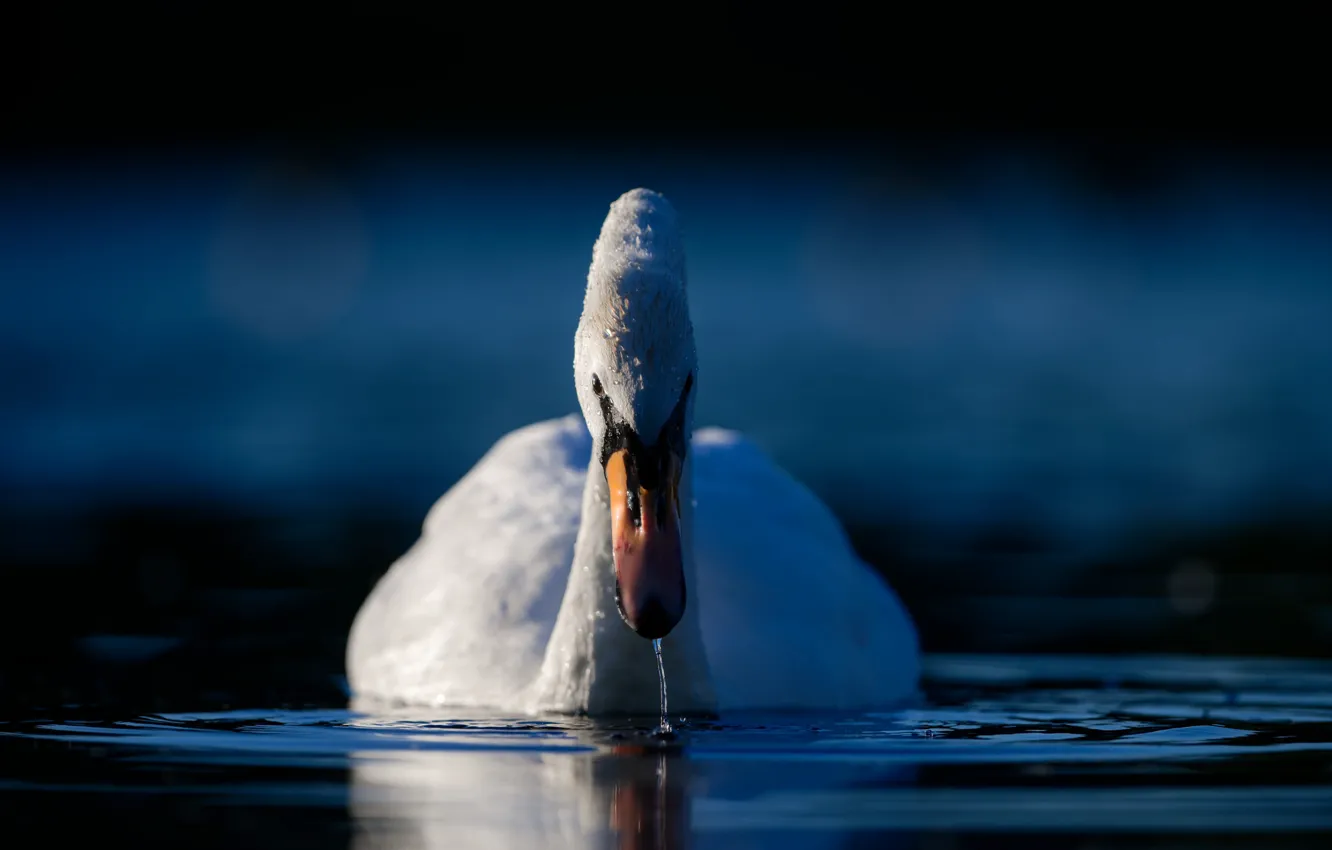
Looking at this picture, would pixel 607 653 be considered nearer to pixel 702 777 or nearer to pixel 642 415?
pixel 642 415

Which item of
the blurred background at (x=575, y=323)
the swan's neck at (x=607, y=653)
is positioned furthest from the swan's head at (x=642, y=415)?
the blurred background at (x=575, y=323)

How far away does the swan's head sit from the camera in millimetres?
6832

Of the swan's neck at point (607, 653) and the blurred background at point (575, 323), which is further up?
the blurred background at point (575, 323)

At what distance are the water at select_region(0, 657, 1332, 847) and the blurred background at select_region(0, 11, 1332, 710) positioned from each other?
1367mm

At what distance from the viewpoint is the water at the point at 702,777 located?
561 cm

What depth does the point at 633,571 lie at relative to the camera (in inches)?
270

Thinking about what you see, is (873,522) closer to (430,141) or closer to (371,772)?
(371,772)

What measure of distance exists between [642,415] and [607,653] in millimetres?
1224

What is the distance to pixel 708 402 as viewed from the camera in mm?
23062

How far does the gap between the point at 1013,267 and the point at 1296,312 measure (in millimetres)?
10490

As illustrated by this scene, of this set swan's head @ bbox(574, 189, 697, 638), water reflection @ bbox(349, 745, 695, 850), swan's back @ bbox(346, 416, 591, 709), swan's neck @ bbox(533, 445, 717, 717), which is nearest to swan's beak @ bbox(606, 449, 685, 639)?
swan's head @ bbox(574, 189, 697, 638)

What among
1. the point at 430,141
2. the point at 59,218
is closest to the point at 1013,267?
the point at 430,141

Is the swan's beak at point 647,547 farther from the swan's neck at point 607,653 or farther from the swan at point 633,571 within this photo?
the swan's neck at point 607,653

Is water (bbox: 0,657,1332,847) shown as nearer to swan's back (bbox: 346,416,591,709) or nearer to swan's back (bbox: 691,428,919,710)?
swan's back (bbox: 691,428,919,710)
